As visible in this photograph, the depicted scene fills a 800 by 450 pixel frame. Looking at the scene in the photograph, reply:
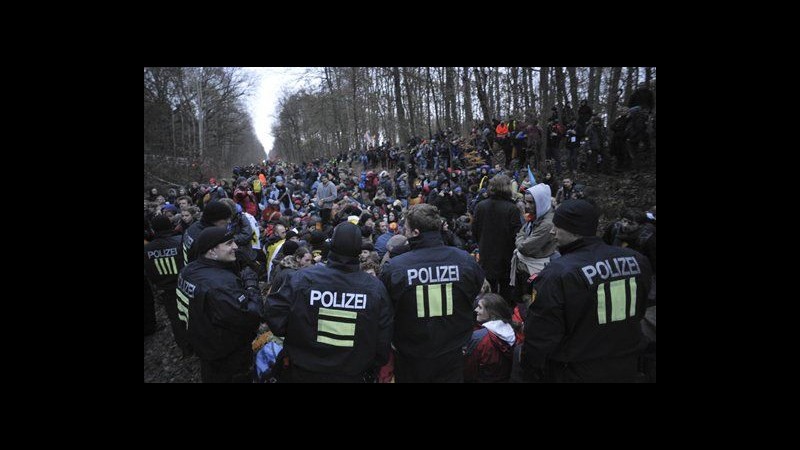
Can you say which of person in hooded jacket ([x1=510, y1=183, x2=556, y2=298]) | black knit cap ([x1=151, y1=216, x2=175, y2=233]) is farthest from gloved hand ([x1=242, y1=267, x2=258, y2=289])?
person in hooded jacket ([x1=510, y1=183, x2=556, y2=298])

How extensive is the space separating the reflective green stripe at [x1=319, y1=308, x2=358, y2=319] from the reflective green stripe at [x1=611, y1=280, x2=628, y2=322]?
63.7 inches

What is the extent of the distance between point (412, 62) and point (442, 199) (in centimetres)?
667

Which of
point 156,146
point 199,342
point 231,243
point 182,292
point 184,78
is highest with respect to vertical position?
point 184,78

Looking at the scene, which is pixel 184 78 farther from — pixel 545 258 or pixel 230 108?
pixel 545 258

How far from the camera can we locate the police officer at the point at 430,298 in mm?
2717

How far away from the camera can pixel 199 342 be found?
288 centimetres

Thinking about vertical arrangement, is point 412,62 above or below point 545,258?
above

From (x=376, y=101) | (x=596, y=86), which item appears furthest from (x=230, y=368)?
(x=376, y=101)

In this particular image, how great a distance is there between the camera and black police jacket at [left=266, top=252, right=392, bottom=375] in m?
2.52

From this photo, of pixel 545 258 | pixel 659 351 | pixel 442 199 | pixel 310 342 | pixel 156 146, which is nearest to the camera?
pixel 659 351

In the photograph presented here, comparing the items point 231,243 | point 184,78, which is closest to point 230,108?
point 184,78

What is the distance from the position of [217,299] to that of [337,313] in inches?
35.6

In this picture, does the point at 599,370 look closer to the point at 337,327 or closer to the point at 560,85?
the point at 337,327

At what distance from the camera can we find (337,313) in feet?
8.29
